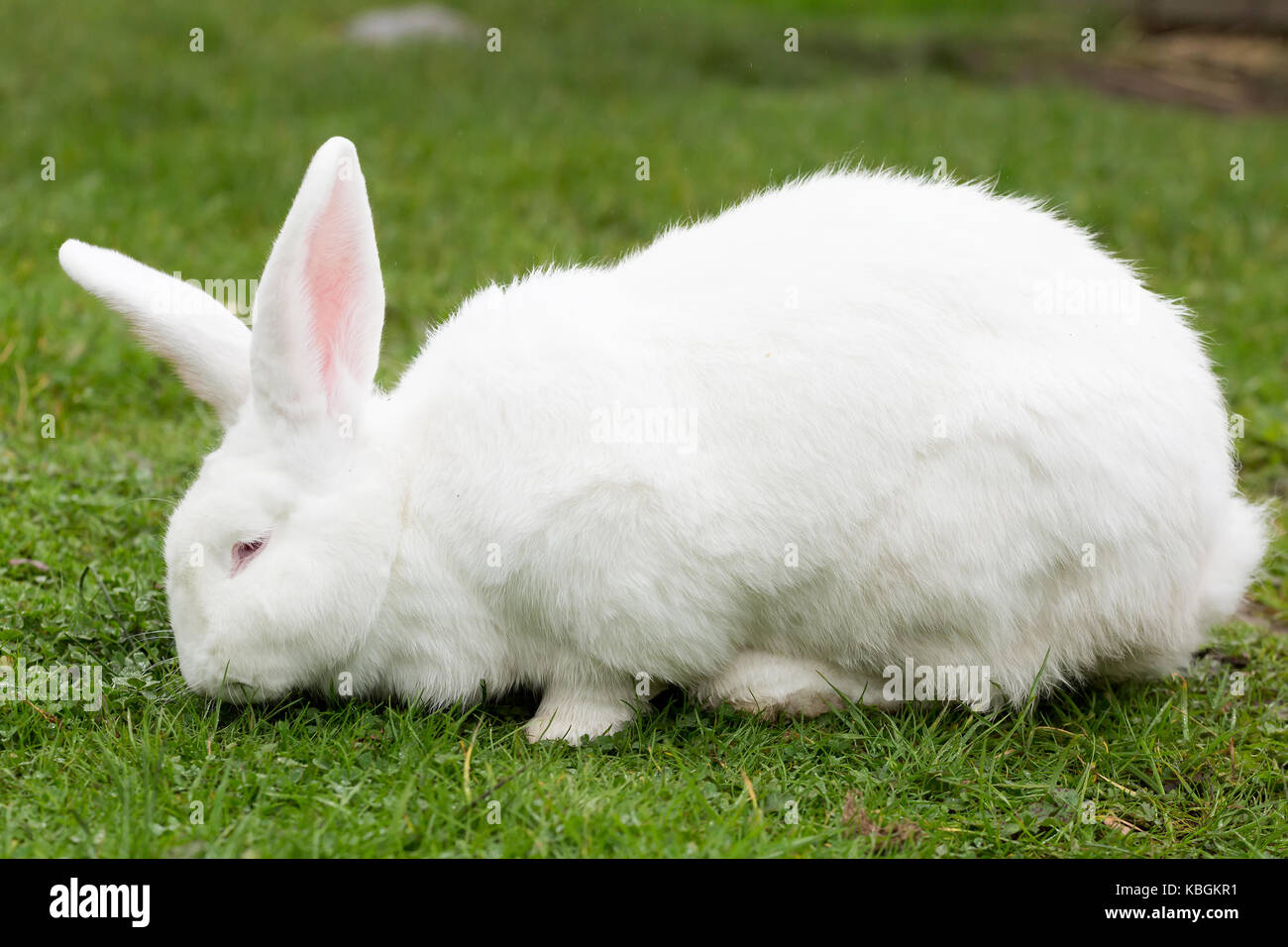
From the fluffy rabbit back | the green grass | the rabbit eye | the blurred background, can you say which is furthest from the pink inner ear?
the blurred background

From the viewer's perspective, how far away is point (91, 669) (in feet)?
10.4

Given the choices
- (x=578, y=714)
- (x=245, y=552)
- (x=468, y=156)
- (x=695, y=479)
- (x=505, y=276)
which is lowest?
(x=578, y=714)

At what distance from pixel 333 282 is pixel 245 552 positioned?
567 millimetres

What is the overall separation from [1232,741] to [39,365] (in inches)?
148

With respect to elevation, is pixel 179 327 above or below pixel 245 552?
above

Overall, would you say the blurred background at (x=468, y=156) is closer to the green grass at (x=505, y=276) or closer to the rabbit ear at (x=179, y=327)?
the green grass at (x=505, y=276)

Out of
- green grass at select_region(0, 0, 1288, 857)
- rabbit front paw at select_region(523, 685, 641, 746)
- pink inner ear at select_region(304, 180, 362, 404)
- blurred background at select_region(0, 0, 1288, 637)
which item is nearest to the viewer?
green grass at select_region(0, 0, 1288, 857)

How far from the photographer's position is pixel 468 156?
711 cm

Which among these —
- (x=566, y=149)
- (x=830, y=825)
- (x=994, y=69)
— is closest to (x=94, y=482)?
(x=830, y=825)

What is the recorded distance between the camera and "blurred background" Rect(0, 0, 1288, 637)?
4.76m

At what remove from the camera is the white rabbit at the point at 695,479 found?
2.89m

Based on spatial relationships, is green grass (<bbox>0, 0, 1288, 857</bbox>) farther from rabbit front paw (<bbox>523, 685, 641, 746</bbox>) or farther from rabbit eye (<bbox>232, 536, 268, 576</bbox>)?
rabbit eye (<bbox>232, 536, 268, 576</bbox>)

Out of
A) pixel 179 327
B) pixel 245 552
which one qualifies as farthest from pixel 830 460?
pixel 179 327

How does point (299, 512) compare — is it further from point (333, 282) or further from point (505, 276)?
point (505, 276)
